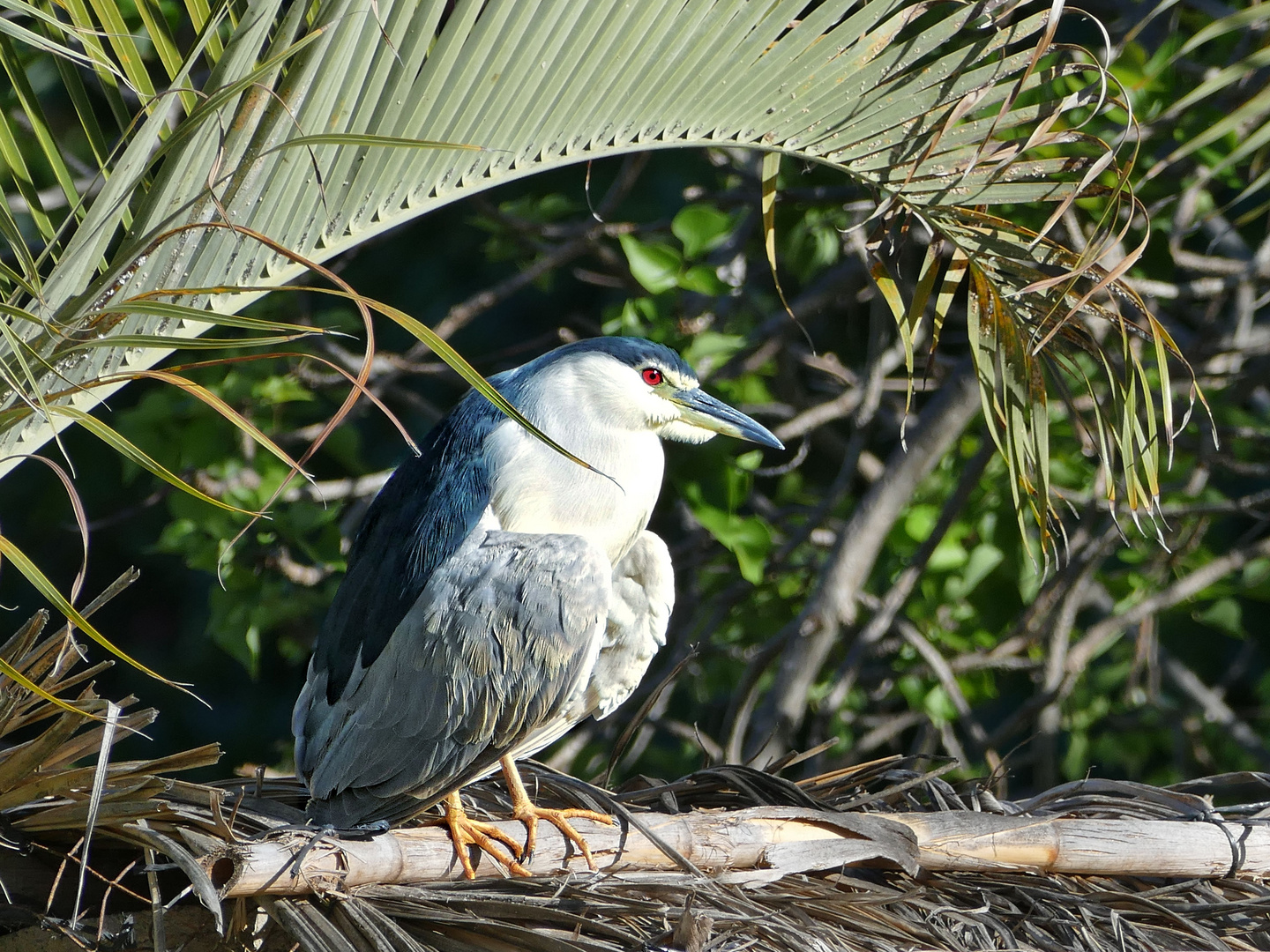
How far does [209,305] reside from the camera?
158 cm

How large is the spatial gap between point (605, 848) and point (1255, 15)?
1.40 metres

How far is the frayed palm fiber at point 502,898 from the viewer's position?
134cm

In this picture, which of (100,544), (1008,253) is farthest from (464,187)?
(100,544)

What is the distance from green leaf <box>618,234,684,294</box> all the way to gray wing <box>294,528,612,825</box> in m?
1.13

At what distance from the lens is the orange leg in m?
1.72

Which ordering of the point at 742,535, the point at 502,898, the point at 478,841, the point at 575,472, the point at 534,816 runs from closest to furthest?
the point at 502,898
the point at 478,841
the point at 534,816
the point at 575,472
the point at 742,535

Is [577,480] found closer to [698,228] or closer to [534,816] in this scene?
[534,816]

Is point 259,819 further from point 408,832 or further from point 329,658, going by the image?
point 329,658

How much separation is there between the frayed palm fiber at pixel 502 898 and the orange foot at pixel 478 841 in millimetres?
89

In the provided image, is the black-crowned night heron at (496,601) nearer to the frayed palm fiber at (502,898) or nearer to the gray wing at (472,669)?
Answer: the gray wing at (472,669)

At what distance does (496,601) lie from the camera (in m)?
1.90

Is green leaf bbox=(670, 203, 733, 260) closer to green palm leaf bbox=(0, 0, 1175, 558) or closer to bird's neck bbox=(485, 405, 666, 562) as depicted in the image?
bird's neck bbox=(485, 405, 666, 562)

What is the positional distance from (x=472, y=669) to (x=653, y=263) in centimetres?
134

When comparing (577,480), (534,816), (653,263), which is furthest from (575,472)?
(653,263)
